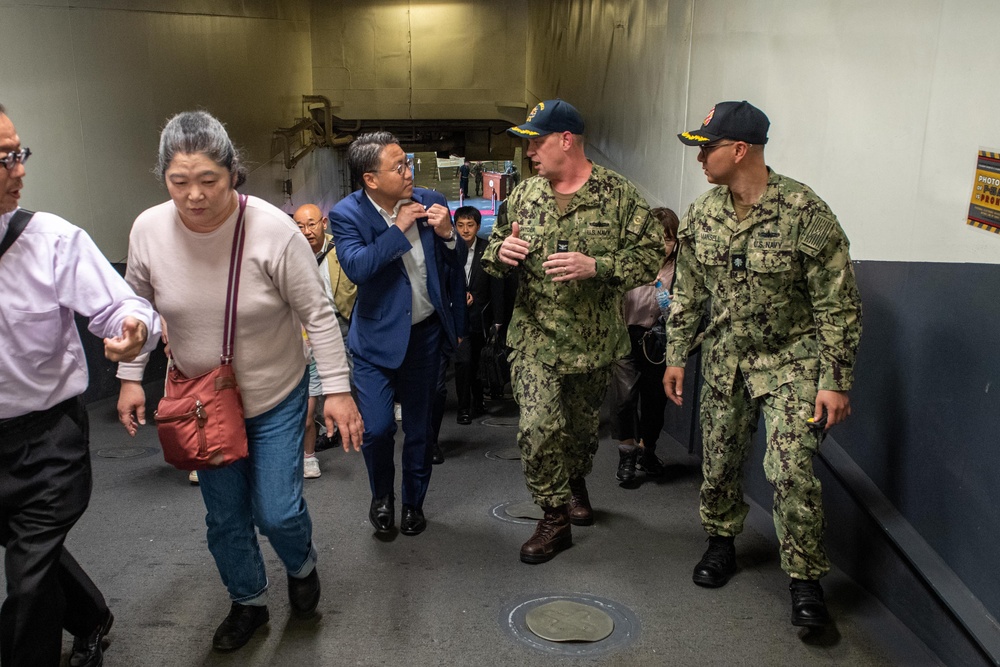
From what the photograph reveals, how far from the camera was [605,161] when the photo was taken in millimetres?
9406

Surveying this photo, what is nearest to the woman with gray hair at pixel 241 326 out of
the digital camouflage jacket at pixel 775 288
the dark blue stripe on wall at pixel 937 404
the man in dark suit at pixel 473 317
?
the digital camouflage jacket at pixel 775 288

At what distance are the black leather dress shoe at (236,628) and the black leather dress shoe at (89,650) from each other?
0.39 m

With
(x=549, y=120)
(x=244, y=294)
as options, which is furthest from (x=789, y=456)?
(x=244, y=294)

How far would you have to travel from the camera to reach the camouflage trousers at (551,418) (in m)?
3.99

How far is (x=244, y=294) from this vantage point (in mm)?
2969

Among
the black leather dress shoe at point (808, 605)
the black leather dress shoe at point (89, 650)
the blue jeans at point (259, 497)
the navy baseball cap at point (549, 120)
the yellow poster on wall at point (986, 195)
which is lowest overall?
the black leather dress shoe at point (89, 650)

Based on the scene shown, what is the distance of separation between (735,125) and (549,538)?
6.53ft

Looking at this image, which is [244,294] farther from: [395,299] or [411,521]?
[411,521]

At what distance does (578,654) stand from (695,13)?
413 centimetres

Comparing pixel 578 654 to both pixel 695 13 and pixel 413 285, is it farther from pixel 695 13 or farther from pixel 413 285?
pixel 695 13

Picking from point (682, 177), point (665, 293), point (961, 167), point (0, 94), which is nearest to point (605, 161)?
point (682, 177)

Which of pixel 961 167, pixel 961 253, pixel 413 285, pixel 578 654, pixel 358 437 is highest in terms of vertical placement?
pixel 961 167

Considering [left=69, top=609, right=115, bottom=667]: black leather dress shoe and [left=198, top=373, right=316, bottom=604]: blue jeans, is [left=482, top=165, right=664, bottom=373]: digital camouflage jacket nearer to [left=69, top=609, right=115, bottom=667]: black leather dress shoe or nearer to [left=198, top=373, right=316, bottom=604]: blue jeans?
[left=198, top=373, right=316, bottom=604]: blue jeans

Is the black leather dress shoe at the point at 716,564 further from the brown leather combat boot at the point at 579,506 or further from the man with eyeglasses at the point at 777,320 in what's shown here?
the brown leather combat boot at the point at 579,506
